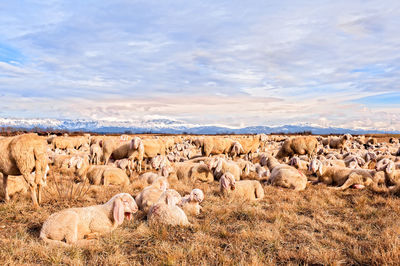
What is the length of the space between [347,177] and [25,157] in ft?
33.2

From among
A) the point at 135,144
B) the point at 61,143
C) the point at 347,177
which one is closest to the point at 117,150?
the point at 135,144

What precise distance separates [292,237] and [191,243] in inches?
75.8

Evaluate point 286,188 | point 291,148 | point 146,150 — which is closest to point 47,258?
point 286,188

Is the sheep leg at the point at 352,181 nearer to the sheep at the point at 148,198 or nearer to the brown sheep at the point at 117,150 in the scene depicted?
the sheep at the point at 148,198

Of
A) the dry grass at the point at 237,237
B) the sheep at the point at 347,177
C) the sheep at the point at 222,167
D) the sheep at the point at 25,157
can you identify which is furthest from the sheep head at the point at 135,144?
the sheep at the point at 347,177

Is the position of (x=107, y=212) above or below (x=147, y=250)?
above

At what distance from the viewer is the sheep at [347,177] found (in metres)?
9.80

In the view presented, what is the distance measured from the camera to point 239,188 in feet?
28.0

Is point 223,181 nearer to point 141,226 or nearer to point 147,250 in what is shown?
point 141,226

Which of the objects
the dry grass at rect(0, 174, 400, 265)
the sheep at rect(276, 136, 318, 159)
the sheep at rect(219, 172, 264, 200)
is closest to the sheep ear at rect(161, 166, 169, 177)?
the sheep at rect(219, 172, 264, 200)

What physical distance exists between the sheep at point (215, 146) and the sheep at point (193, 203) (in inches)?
459

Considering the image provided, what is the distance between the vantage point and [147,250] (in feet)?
15.3

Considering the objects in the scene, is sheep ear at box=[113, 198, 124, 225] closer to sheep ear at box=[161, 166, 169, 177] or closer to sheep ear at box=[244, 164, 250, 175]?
sheep ear at box=[161, 166, 169, 177]

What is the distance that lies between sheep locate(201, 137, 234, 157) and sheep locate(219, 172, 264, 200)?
9.68 meters
